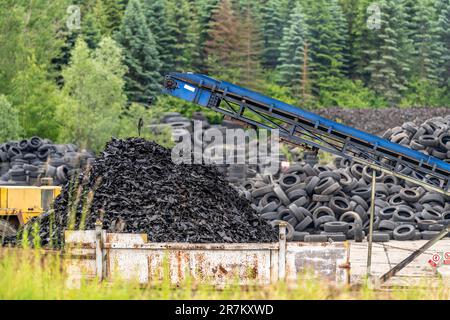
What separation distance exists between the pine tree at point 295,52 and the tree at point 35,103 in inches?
1176

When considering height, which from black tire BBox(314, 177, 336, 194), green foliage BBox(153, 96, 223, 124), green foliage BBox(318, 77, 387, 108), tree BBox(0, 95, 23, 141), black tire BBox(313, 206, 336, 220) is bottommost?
black tire BBox(313, 206, 336, 220)

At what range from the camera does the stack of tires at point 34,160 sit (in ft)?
107

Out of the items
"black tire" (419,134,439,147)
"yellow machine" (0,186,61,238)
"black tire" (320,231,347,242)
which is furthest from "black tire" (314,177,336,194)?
"yellow machine" (0,186,61,238)

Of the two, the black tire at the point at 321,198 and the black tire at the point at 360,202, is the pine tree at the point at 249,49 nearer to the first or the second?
the black tire at the point at 360,202

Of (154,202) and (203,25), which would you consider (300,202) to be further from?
(203,25)

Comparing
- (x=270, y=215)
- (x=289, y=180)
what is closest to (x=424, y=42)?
(x=289, y=180)

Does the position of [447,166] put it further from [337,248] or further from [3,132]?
[3,132]

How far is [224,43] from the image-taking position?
269 ft

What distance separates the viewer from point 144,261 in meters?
14.0

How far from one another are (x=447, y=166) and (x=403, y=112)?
46.0 meters

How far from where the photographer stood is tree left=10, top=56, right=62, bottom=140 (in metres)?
54.6

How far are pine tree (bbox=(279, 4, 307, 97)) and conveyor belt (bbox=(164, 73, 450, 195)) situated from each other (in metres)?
62.3

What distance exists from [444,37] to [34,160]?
56.3m

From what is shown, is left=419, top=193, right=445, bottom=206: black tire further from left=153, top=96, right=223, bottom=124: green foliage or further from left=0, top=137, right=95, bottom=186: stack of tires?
left=153, top=96, right=223, bottom=124: green foliage
